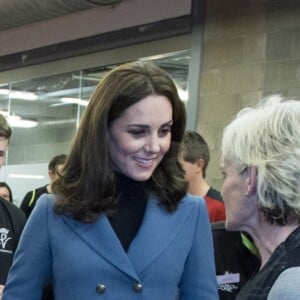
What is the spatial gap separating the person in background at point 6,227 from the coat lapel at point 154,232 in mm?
932

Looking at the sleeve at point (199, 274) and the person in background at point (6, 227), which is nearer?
the sleeve at point (199, 274)

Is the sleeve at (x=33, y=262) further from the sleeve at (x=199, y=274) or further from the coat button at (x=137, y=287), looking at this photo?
the sleeve at (x=199, y=274)

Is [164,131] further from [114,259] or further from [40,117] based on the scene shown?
[40,117]

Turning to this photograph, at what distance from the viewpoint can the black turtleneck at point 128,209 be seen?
2016 millimetres

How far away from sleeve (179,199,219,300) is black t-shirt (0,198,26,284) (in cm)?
98

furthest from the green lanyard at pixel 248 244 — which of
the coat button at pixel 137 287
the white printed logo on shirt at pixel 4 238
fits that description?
the white printed logo on shirt at pixel 4 238

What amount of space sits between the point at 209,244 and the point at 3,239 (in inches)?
41.1

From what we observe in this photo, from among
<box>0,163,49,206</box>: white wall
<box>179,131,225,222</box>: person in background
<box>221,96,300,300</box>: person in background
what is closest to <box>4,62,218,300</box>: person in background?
<box>221,96,300,300</box>: person in background

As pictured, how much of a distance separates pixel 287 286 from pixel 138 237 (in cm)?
78

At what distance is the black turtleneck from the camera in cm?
202

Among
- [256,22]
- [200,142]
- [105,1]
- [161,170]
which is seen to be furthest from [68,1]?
[161,170]

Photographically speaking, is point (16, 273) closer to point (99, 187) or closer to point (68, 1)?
point (99, 187)

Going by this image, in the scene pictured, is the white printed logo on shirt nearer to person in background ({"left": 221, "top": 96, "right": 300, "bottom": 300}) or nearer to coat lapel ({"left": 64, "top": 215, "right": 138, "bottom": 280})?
coat lapel ({"left": 64, "top": 215, "right": 138, "bottom": 280})

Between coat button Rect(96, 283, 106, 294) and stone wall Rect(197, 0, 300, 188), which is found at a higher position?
stone wall Rect(197, 0, 300, 188)
